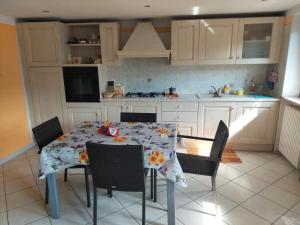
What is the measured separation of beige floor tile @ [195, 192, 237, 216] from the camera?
222cm

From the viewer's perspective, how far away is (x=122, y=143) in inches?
78.8

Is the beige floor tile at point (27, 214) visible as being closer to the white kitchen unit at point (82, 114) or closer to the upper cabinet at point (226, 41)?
the white kitchen unit at point (82, 114)

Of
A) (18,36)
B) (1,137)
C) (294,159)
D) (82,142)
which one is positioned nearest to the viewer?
(82,142)

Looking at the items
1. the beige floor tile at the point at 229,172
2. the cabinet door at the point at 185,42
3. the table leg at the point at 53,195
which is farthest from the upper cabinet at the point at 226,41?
the table leg at the point at 53,195

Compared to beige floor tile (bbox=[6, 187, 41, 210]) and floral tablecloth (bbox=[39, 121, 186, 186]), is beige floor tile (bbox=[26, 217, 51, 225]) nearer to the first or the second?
beige floor tile (bbox=[6, 187, 41, 210])

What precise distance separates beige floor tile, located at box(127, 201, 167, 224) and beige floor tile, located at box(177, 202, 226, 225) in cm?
18

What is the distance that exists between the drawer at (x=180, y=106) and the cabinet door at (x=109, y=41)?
114 cm

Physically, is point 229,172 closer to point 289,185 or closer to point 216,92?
point 289,185

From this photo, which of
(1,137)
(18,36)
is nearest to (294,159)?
(1,137)

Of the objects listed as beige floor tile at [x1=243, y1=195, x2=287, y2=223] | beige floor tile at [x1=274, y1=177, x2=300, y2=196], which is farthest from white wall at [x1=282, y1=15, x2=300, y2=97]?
beige floor tile at [x1=243, y1=195, x2=287, y2=223]

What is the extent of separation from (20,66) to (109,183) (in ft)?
9.28

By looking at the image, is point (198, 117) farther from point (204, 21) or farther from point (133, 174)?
point (133, 174)

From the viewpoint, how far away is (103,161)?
5.73ft

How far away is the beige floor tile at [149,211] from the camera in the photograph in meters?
2.12
